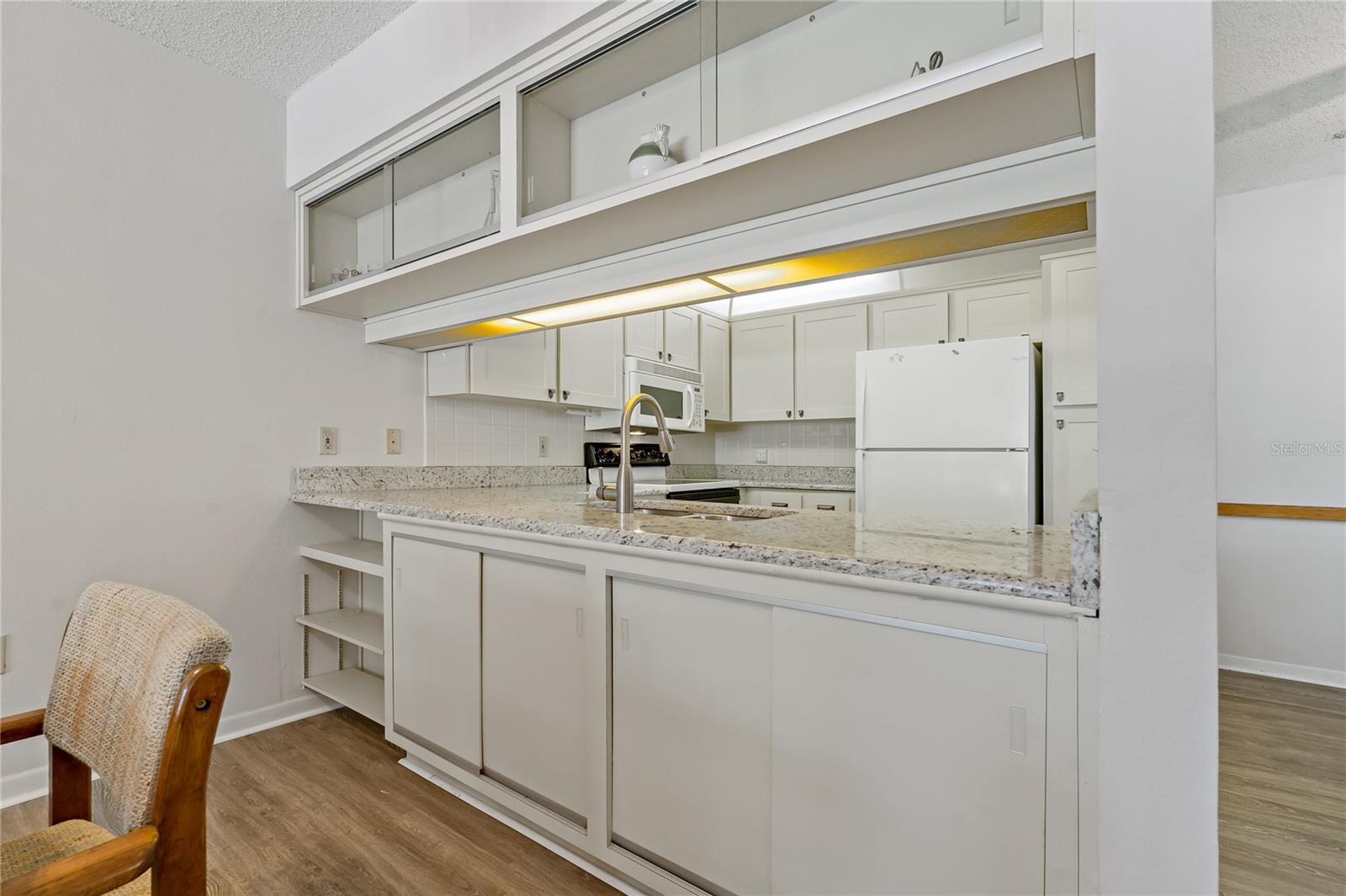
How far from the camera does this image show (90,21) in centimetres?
203

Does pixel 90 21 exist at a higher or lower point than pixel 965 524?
higher

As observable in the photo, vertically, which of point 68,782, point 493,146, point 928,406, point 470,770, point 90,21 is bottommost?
point 470,770

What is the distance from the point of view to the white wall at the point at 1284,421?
9.84 ft

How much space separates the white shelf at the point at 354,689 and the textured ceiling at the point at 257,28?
2.38 m

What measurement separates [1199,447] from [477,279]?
1.95 m

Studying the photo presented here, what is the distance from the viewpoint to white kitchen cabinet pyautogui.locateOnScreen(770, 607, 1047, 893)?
3.06 feet

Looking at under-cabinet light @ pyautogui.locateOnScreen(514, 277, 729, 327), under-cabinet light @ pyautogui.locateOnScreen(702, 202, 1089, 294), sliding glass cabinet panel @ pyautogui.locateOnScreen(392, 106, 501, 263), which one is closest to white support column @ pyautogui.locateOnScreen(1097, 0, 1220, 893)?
under-cabinet light @ pyautogui.locateOnScreen(702, 202, 1089, 294)

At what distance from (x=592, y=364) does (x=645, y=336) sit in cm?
53

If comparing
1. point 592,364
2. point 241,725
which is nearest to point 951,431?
point 592,364

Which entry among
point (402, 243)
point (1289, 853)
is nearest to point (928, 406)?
point (1289, 853)

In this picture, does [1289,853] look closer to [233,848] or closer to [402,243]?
[233,848]

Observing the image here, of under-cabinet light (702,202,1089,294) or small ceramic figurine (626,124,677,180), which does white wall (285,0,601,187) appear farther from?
under-cabinet light (702,202,1089,294)

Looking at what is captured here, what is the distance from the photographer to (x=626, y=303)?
1992mm

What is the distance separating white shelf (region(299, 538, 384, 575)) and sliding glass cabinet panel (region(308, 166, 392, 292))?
3.47 ft
